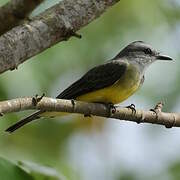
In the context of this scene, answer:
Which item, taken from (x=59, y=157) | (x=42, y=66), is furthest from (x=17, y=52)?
(x=59, y=157)

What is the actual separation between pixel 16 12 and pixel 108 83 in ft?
10.6

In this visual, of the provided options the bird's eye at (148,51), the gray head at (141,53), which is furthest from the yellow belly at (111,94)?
the bird's eye at (148,51)

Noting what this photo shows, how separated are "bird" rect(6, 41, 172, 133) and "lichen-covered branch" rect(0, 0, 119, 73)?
153 cm

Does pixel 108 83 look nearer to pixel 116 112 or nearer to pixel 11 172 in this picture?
pixel 116 112

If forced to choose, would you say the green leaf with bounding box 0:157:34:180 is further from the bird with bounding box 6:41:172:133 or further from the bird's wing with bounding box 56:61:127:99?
the bird's wing with bounding box 56:61:127:99

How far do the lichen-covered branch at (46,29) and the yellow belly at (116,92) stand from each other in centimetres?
164

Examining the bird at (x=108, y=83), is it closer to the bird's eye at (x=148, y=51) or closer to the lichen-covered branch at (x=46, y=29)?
the bird's eye at (x=148, y=51)

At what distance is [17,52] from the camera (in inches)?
102

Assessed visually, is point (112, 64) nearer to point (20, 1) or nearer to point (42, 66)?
point (42, 66)

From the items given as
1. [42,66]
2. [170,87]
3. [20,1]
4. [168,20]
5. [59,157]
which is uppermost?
[20,1]

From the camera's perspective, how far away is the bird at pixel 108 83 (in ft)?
15.1

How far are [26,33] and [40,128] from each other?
319cm

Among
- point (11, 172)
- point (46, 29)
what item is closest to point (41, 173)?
point (11, 172)

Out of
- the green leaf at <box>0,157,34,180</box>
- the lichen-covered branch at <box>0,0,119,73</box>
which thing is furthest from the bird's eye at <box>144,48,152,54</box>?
the green leaf at <box>0,157,34,180</box>
